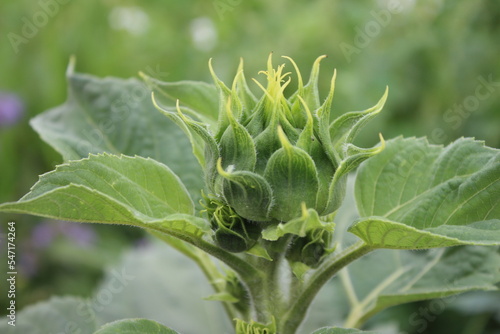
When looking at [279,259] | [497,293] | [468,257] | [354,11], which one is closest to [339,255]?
[279,259]

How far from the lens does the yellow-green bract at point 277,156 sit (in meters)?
0.76

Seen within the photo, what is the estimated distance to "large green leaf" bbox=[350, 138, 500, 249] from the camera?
0.77m

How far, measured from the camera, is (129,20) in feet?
13.0

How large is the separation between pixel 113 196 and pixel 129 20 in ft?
10.9

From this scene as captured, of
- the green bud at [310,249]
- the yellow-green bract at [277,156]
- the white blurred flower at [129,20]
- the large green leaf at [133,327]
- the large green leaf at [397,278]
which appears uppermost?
the white blurred flower at [129,20]

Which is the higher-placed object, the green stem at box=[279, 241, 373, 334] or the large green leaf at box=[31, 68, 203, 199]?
the large green leaf at box=[31, 68, 203, 199]

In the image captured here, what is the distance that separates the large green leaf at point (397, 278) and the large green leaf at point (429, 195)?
17cm

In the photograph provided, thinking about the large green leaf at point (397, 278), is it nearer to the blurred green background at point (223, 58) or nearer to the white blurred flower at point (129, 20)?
the blurred green background at point (223, 58)

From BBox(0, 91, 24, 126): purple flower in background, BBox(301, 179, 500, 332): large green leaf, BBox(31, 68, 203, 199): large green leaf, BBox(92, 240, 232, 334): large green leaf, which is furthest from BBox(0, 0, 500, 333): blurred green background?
BBox(31, 68, 203, 199): large green leaf

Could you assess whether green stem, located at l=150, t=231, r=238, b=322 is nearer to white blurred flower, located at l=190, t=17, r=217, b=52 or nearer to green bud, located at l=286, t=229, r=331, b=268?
green bud, located at l=286, t=229, r=331, b=268

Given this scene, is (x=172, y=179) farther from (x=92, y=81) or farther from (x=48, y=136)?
(x=92, y=81)

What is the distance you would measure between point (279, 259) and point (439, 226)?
23 centimetres

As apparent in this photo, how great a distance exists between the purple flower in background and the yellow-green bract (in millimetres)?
2333

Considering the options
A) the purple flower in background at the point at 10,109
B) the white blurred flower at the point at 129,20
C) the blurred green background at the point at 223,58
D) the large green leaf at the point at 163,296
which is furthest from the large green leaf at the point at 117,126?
the white blurred flower at the point at 129,20
